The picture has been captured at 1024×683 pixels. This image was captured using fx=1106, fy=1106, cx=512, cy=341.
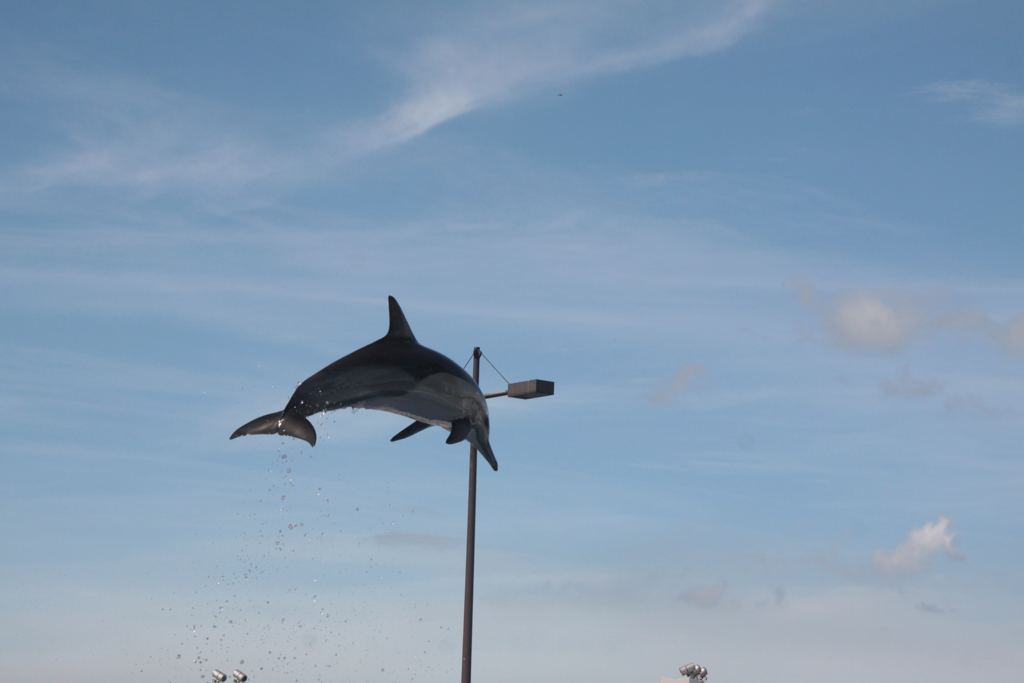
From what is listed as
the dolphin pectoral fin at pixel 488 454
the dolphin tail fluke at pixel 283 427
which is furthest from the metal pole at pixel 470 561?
the dolphin tail fluke at pixel 283 427

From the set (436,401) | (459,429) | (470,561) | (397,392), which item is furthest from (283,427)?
(470,561)

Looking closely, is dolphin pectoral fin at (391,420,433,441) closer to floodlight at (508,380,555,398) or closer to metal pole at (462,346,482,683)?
metal pole at (462,346,482,683)

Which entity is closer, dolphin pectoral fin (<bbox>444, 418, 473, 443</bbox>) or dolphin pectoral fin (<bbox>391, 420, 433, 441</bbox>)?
dolphin pectoral fin (<bbox>444, 418, 473, 443</bbox>)

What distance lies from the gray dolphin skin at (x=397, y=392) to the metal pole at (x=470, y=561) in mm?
1405

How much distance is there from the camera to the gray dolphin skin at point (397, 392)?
13.3 metres

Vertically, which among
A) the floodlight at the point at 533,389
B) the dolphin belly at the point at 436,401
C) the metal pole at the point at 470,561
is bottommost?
the metal pole at the point at 470,561

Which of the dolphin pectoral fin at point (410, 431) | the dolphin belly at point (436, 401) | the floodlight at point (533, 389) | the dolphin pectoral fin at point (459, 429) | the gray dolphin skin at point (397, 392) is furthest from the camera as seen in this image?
the floodlight at point (533, 389)

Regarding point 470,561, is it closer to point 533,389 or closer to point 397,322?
point 533,389

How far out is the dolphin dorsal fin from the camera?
15359 millimetres

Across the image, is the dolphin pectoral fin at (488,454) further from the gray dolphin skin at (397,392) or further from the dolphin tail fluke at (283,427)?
the dolphin tail fluke at (283,427)

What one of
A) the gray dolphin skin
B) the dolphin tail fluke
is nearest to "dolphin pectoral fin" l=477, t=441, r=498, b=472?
the gray dolphin skin

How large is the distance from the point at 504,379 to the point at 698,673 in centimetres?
1283

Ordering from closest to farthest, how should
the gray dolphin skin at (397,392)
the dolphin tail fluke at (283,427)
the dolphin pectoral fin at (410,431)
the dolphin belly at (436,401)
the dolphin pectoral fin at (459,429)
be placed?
Result: the dolphin tail fluke at (283,427)
the gray dolphin skin at (397,392)
the dolphin belly at (436,401)
the dolphin pectoral fin at (459,429)
the dolphin pectoral fin at (410,431)

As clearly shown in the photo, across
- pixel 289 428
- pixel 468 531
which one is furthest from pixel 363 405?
pixel 468 531
